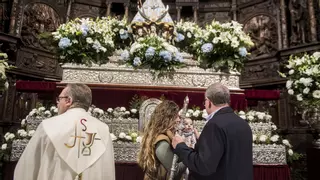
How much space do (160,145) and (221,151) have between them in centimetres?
53

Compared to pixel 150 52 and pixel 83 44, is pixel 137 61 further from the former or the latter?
pixel 83 44

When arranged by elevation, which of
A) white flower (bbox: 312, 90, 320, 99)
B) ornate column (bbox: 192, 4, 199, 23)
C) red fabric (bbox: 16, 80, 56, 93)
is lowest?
white flower (bbox: 312, 90, 320, 99)

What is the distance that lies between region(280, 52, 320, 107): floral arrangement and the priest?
4.20 m

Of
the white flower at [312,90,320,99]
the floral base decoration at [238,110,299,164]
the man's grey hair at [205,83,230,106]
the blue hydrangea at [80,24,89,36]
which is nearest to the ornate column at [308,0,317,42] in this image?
the white flower at [312,90,320,99]

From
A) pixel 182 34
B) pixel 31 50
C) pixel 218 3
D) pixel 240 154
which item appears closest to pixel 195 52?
pixel 182 34

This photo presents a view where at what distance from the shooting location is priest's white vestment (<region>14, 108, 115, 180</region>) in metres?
1.94

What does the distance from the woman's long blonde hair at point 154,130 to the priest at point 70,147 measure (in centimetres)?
31

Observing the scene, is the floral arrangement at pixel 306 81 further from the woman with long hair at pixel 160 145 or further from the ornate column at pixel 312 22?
the ornate column at pixel 312 22

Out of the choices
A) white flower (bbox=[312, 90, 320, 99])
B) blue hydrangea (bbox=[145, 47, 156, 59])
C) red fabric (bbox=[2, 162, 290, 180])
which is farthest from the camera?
blue hydrangea (bbox=[145, 47, 156, 59])

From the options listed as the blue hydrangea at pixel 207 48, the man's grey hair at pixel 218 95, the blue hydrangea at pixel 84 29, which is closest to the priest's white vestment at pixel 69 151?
the man's grey hair at pixel 218 95

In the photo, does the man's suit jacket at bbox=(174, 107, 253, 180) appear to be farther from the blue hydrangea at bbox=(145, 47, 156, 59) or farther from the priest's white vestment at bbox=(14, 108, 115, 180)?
the blue hydrangea at bbox=(145, 47, 156, 59)

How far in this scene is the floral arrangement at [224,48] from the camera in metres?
5.14

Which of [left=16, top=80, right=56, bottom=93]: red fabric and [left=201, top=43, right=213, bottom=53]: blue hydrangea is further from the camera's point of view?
[left=201, top=43, right=213, bottom=53]: blue hydrangea

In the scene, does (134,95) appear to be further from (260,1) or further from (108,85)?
(260,1)
